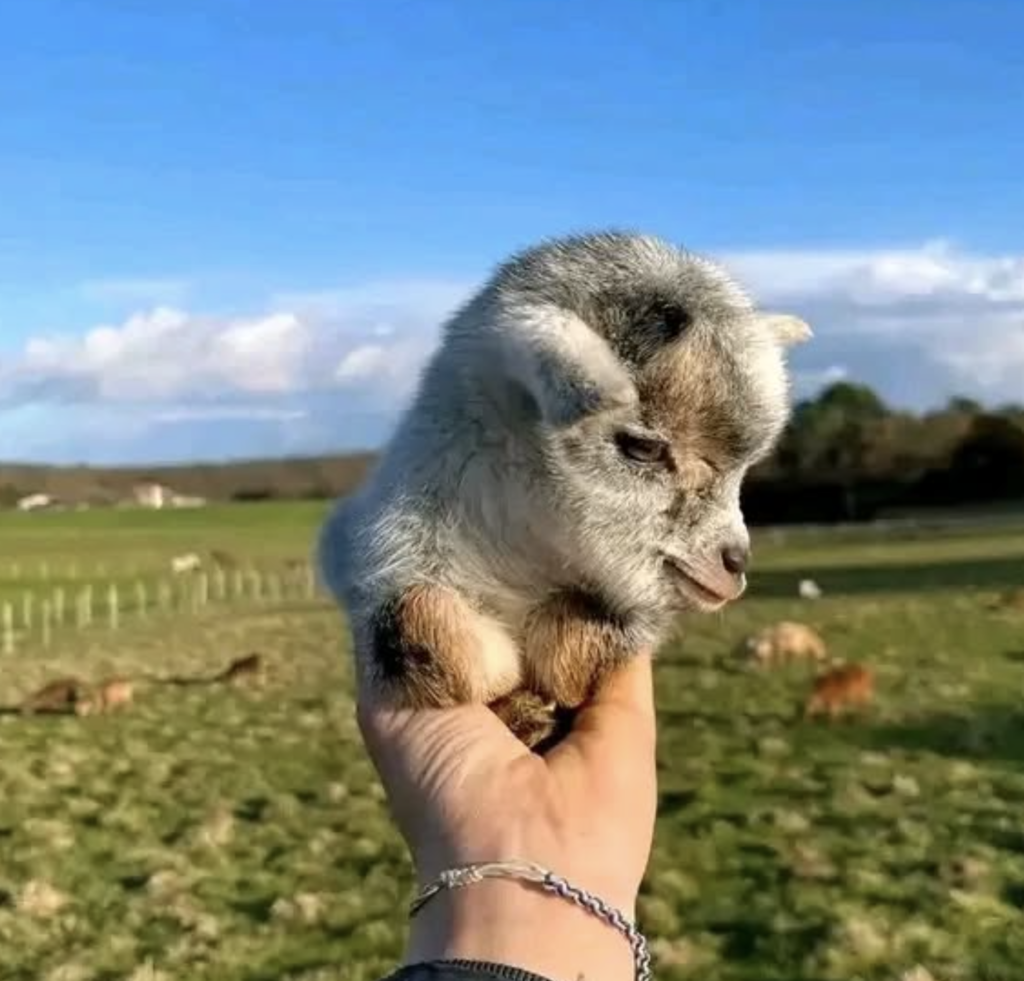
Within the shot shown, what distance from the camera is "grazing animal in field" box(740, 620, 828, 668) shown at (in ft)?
79.6

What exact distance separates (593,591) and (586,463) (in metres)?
0.34

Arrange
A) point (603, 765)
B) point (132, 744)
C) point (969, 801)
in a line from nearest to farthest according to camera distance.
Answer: point (603, 765) < point (969, 801) < point (132, 744)

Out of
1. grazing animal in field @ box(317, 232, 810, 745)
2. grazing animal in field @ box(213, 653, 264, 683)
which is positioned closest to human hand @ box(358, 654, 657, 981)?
grazing animal in field @ box(317, 232, 810, 745)

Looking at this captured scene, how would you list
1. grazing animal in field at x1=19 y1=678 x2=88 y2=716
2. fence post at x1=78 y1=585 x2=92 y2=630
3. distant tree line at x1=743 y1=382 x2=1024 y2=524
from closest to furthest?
grazing animal in field at x1=19 y1=678 x2=88 y2=716 → fence post at x1=78 y1=585 x2=92 y2=630 → distant tree line at x1=743 y1=382 x2=1024 y2=524

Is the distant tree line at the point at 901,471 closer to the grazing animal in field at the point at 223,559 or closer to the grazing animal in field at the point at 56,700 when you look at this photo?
the grazing animal in field at the point at 223,559

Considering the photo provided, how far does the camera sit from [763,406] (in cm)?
364

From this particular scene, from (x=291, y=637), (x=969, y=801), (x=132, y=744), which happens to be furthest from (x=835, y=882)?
(x=291, y=637)

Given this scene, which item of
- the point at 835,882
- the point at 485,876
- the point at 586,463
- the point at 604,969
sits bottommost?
the point at 835,882

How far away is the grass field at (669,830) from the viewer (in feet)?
34.9

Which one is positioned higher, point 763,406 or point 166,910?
point 763,406

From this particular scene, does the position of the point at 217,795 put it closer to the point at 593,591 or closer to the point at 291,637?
the point at 593,591

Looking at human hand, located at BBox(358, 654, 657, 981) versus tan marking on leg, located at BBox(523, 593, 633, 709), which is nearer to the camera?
human hand, located at BBox(358, 654, 657, 981)

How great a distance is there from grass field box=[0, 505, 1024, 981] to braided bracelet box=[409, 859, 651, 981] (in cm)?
710

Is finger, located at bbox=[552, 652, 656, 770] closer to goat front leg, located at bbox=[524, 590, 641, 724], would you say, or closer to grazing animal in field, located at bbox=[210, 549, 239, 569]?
goat front leg, located at bbox=[524, 590, 641, 724]
